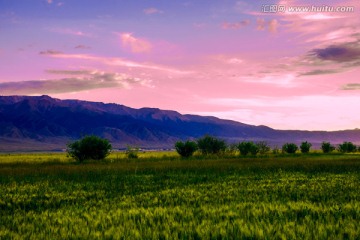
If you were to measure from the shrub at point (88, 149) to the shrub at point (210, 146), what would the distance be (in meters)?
20.9

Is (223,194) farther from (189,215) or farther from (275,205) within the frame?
(189,215)

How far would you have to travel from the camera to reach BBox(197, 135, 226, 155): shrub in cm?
6994

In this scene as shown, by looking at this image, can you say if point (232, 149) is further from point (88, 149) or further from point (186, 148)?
point (88, 149)

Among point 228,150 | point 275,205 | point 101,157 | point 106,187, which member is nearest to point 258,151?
point 228,150

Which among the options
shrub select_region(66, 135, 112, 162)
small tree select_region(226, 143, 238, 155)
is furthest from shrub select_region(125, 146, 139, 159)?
small tree select_region(226, 143, 238, 155)

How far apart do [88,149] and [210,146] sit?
2393cm

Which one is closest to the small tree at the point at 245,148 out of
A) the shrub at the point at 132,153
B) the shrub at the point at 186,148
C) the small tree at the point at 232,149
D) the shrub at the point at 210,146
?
the small tree at the point at 232,149

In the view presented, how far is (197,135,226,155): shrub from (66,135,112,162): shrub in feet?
68.6

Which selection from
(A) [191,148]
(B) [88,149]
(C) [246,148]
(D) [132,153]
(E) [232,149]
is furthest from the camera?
(E) [232,149]

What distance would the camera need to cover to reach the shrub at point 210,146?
69.9 metres

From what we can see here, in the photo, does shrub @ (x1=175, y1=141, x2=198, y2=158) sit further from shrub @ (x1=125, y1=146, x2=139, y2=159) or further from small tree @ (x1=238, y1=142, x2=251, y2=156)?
small tree @ (x1=238, y1=142, x2=251, y2=156)

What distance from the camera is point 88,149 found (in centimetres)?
5328

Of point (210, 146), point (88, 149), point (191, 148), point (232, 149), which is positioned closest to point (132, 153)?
point (191, 148)

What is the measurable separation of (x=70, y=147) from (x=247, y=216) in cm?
4594
